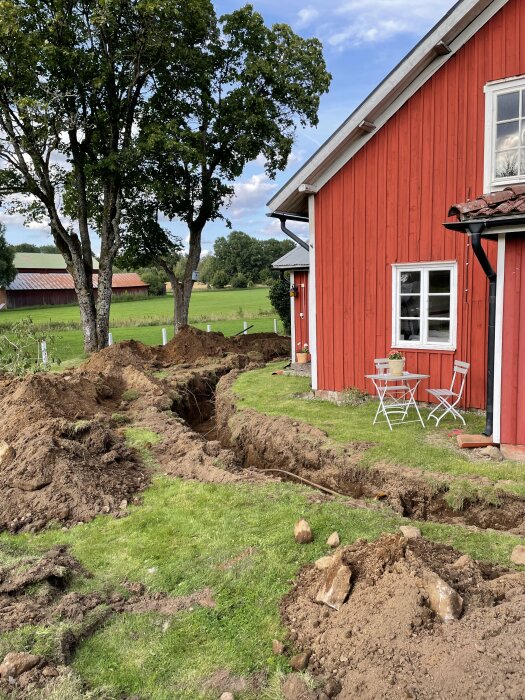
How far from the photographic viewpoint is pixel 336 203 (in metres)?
10.0

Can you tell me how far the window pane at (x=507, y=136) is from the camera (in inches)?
316

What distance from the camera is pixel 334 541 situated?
4.62m

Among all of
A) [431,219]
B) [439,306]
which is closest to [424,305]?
[439,306]

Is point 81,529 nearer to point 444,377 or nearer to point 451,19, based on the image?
point 444,377

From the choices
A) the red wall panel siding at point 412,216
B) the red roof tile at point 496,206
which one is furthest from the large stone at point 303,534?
the red wall panel siding at point 412,216

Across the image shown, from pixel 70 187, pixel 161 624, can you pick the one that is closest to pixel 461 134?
pixel 161 624

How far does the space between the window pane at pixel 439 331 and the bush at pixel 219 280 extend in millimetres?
89811

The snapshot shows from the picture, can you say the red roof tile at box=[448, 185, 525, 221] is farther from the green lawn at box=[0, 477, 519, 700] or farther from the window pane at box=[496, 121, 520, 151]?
the green lawn at box=[0, 477, 519, 700]

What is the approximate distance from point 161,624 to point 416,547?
2050 mm

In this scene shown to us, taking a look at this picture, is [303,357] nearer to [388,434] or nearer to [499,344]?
[388,434]

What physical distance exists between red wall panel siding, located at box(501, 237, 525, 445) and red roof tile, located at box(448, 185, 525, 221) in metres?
0.52

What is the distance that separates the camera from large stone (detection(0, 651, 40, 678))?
10.4 feet

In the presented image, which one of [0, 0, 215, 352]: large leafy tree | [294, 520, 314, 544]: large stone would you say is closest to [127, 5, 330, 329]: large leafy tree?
[0, 0, 215, 352]: large leafy tree

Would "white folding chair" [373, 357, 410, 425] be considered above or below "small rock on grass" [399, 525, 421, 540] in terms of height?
above
